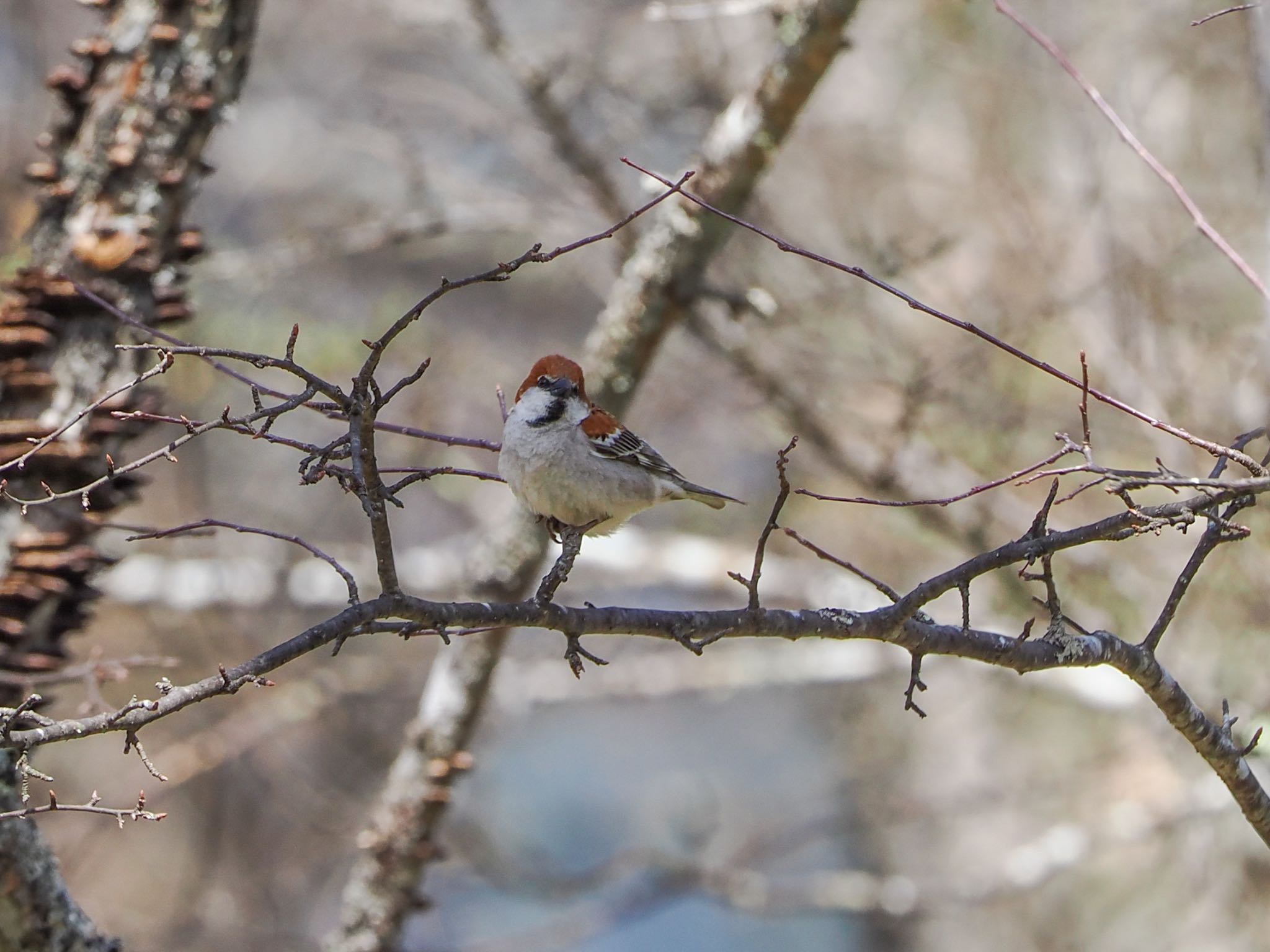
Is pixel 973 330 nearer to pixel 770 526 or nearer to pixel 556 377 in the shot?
pixel 770 526

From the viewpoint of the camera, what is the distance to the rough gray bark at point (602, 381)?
3719 millimetres

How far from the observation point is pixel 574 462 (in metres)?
2.86

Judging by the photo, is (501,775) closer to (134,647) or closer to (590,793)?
(590,793)

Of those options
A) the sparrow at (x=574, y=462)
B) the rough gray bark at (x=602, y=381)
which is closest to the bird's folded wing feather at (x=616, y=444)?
the sparrow at (x=574, y=462)

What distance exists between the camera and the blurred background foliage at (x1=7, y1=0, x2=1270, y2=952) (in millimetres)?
5449

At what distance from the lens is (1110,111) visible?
7.68 feet

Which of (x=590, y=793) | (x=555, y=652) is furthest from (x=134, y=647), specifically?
(x=590, y=793)

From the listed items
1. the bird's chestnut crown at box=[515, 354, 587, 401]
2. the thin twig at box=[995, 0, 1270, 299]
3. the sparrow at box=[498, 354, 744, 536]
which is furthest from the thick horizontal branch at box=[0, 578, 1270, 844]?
the bird's chestnut crown at box=[515, 354, 587, 401]

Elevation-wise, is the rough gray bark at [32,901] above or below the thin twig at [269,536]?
below

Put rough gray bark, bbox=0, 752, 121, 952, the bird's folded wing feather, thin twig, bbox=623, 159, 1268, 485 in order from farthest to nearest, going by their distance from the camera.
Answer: the bird's folded wing feather
rough gray bark, bbox=0, 752, 121, 952
thin twig, bbox=623, 159, 1268, 485

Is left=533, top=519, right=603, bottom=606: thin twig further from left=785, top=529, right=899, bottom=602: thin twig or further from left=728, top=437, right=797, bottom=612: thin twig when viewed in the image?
left=785, top=529, right=899, bottom=602: thin twig

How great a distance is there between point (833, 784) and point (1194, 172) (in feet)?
20.7

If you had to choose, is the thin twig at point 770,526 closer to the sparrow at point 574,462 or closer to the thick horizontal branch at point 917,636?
the thick horizontal branch at point 917,636

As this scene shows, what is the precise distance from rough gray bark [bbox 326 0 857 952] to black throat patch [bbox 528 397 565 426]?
3.63 ft
